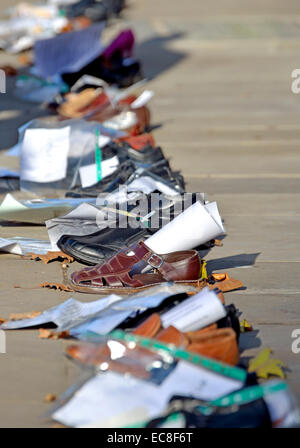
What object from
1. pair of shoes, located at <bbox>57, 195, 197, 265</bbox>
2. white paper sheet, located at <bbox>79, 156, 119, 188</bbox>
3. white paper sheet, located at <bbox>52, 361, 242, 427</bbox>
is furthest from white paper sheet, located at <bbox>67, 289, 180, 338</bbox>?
white paper sheet, located at <bbox>79, 156, 119, 188</bbox>

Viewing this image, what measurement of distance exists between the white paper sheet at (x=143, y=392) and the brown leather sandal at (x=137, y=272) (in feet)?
3.98

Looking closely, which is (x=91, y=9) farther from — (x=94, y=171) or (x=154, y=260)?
(x=154, y=260)

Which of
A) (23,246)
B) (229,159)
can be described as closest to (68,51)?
(229,159)

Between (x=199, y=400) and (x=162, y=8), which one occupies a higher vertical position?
(x=199, y=400)

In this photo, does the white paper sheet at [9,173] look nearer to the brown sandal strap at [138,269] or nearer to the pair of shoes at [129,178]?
the pair of shoes at [129,178]

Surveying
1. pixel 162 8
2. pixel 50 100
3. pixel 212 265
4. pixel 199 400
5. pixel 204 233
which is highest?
pixel 199 400

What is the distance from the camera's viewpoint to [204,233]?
4.09 metres

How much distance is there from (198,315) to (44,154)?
3.16 metres

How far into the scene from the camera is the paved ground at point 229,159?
3.30m

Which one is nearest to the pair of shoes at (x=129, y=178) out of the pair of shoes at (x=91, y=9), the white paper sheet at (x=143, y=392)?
the white paper sheet at (x=143, y=392)

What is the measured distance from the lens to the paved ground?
3.30m
